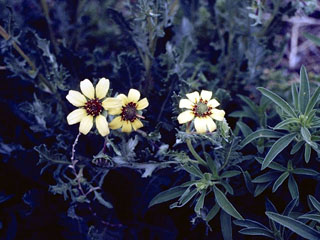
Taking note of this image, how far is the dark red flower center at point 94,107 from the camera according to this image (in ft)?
5.17

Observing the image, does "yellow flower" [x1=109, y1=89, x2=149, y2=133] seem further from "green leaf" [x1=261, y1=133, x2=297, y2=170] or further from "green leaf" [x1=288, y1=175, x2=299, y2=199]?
"green leaf" [x1=288, y1=175, x2=299, y2=199]

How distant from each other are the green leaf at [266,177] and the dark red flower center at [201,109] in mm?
381

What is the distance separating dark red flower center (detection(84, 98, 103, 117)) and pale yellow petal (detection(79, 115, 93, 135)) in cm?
2

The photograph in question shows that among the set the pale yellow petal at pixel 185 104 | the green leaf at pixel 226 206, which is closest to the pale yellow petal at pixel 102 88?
the pale yellow petal at pixel 185 104

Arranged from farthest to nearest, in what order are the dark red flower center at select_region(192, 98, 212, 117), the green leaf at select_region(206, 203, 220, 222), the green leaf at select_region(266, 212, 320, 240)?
the green leaf at select_region(206, 203, 220, 222) < the dark red flower center at select_region(192, 98, 212, 117) < the green leaf at select_region(266, 212, 320, 240)

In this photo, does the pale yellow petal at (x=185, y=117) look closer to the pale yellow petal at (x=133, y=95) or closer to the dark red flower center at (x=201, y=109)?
the dark red flower center at (x=201, y=109)

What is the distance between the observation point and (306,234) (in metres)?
1.45

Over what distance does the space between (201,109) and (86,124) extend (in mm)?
475

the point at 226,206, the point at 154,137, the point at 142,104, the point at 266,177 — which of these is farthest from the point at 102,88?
the point at 266,177

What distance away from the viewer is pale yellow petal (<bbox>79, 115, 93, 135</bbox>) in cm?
153

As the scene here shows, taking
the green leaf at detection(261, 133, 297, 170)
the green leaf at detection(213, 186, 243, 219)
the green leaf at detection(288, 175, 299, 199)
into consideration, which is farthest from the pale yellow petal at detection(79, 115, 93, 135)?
the green leaf at detection(288, 175, 299, 199)

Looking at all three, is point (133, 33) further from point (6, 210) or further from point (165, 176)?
point (6, 210)

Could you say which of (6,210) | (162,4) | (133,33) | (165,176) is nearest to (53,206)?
(6,210)

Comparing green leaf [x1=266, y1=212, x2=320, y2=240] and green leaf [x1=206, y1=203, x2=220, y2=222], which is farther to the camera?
green leaf [x1=206, y1=203, x2=220, y2=222]
